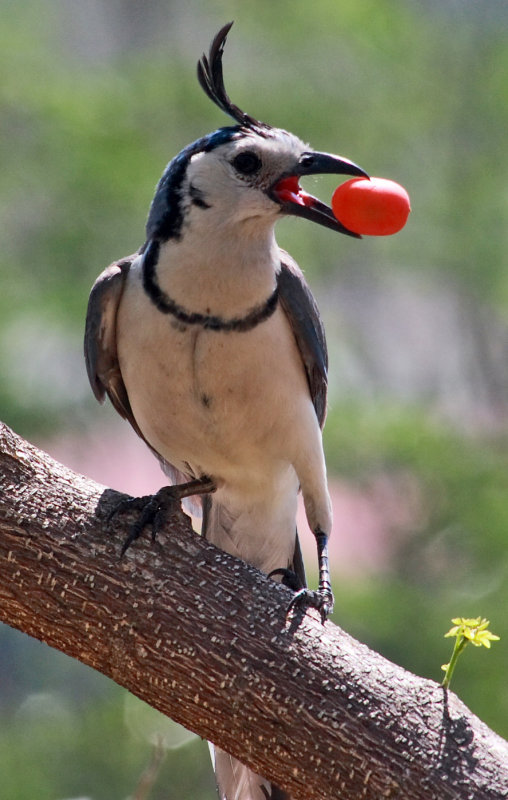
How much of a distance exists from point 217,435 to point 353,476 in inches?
124

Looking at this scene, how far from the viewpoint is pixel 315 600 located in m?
3.14

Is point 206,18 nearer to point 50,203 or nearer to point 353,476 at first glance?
point 50,203

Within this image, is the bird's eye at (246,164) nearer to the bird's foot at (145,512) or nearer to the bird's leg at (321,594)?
the bird's foot at (145,512)

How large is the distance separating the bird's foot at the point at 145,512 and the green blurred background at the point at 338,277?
300 cm

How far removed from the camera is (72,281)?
6953mm

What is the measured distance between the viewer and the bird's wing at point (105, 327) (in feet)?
12.7

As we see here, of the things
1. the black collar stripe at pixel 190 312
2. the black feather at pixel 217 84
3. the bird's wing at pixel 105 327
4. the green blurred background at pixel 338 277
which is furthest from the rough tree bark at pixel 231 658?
the green blurred background at pixel 338 277

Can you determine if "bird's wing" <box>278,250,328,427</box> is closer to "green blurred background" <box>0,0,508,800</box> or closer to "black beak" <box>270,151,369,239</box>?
"black beak" <box>270,151,369,239</box>

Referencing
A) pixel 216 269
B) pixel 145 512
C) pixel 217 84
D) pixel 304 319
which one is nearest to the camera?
pixel 145 512

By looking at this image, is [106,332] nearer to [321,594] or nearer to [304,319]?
[304,319]

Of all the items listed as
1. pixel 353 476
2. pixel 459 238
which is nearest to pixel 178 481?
pixel 353 476

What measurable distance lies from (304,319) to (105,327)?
0.70 meters

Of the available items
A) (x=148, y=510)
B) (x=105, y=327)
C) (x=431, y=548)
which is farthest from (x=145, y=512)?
(x=431, y=548)

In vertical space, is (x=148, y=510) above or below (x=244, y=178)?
below
